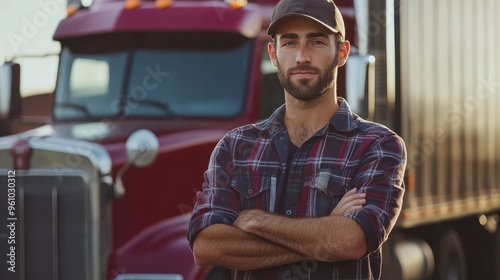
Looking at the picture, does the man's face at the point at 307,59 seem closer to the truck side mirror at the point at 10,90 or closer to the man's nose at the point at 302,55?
the man's nose at the point at 302,55

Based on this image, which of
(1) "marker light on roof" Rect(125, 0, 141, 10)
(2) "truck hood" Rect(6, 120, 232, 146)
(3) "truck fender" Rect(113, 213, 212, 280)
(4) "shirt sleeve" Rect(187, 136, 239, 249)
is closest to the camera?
(4) "shirt sleeve" Rect(187, 136, 239, 249)

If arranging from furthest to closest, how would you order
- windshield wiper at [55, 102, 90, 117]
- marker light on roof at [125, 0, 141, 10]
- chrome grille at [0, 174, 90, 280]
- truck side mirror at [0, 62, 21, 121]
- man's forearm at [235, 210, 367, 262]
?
marker light on roof at [125, 0, 141, 10] < windshield wiper at [55, 102, 90, 117] < truck side mirror at [0, 62, 21, 121] < chrome grille at [0, 174, 90, 280] < man's forearm at [235, 210, 367, 262]

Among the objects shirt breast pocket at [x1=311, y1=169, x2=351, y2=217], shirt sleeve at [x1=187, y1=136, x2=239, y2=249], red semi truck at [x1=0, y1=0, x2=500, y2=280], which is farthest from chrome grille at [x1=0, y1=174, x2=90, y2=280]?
shirt breast pocket at [x1=311, y1=169, x2=351, y2=217]

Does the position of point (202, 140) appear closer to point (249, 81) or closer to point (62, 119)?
point (249, 81)

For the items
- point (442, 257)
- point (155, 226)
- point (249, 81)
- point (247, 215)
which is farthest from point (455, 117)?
point (247, 215)

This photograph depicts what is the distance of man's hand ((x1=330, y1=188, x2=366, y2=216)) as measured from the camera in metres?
3.41

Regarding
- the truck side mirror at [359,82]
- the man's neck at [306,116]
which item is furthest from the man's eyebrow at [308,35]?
the truck side mirror at [359,82]

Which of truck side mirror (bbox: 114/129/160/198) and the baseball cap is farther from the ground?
the baseball cap

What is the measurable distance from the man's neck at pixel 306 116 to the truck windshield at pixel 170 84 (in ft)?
12.7

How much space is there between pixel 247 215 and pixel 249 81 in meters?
3.99

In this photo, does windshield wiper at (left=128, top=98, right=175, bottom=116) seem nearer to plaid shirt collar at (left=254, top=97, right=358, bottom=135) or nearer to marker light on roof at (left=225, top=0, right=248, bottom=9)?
marker light on roof at (left=225, top=0, right=248, bottom=9)

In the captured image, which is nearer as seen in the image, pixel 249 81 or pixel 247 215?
pixel 247 215

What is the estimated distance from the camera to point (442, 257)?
10789mm

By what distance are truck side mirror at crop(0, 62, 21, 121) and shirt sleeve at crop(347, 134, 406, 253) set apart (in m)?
4.32
